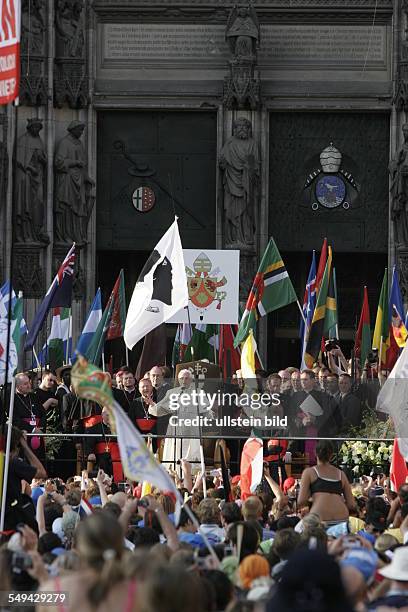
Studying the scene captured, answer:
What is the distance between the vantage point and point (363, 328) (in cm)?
2364

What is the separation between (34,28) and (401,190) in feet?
22.6

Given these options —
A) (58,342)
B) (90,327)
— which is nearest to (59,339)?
(58,342)

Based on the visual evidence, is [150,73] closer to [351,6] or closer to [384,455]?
[351,6]

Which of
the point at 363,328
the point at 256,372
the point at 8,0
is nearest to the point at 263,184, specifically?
the point at 363,328

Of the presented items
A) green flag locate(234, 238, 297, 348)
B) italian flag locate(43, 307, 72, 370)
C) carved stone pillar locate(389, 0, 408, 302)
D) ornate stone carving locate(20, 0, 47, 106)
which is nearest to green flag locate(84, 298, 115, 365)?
green flag locate(234, 238, 297, 348)

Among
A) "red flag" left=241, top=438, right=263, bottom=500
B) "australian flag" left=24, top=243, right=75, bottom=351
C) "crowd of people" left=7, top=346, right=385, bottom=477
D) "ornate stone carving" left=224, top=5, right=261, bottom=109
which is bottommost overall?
"red flag" left=241, top=438, right=263, bottom=500

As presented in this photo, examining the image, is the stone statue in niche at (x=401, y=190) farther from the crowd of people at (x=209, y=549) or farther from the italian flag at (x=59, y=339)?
the crowd of people at (x=209, y=549)

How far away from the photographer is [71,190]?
90.8ft

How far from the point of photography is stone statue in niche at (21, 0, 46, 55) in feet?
91.2

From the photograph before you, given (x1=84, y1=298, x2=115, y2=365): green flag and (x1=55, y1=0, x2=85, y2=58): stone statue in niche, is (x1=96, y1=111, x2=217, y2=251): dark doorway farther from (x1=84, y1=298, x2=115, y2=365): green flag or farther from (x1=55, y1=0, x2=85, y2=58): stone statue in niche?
(x1=84, y1=298, x2=115, y2=365): green flag

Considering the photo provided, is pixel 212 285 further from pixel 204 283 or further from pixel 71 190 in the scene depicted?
pixel 71 190

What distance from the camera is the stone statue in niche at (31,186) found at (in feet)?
89.9

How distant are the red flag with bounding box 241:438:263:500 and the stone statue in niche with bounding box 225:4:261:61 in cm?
1360

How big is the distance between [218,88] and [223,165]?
1.49 m
